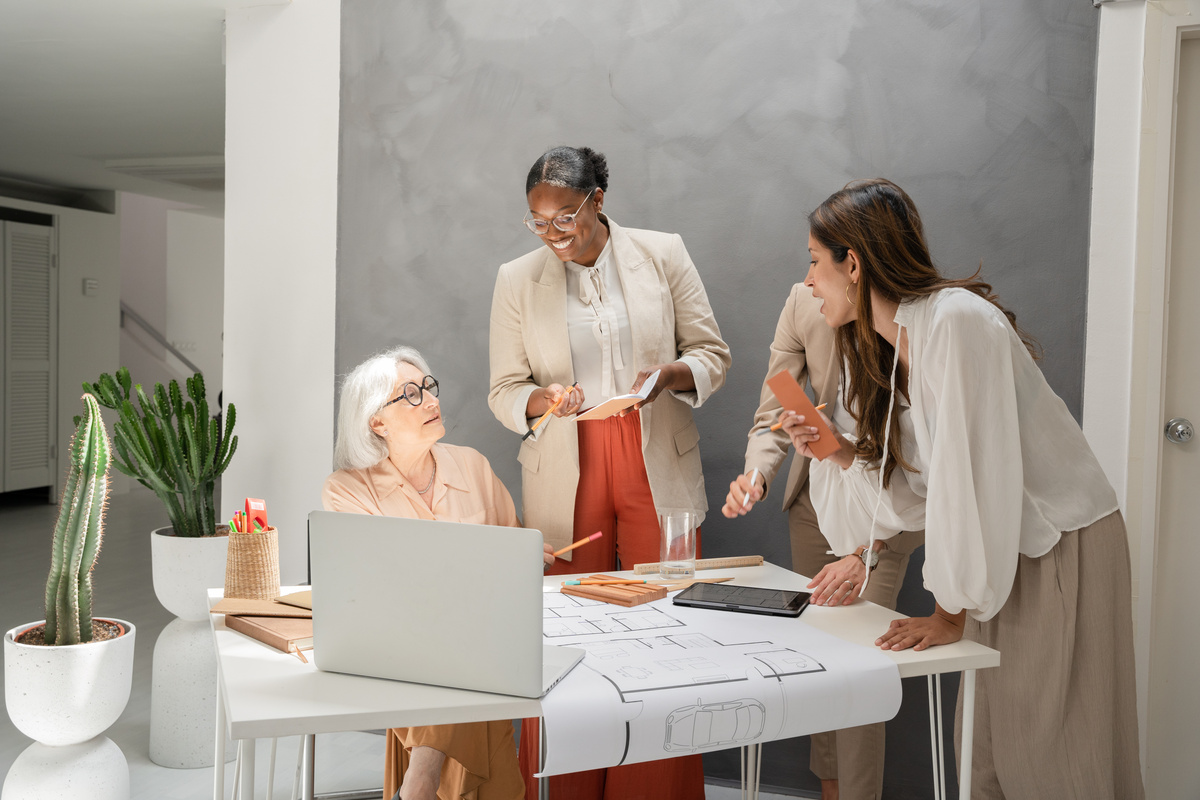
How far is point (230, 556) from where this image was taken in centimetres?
182

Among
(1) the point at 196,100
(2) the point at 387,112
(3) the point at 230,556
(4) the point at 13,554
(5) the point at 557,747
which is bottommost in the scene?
(4) the point at 13,554

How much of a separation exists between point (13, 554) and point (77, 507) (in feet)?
14.6

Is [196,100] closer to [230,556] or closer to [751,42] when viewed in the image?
[751,42]

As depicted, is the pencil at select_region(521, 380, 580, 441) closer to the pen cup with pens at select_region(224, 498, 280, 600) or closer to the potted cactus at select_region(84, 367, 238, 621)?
the pen cup with pens at select_region(224, 498, 280, 600)

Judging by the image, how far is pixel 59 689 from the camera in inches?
94.7

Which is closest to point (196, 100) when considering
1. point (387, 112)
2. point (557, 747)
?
point (387, 112)

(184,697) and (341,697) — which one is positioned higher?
(341,697)

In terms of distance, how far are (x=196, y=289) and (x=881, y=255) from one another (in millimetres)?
10701

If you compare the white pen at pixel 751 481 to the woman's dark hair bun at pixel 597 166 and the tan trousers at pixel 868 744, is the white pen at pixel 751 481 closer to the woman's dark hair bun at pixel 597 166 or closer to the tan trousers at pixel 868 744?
the tan trousers at pixel 868 744

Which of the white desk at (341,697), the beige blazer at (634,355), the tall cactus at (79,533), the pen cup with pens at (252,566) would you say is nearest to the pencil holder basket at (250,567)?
the pen cup with pens at (252,566)

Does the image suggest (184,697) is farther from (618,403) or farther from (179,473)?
(618,403)

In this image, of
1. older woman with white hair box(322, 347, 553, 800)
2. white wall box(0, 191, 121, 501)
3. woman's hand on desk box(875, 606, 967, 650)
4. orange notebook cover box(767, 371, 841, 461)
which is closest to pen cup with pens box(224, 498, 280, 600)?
older woman with white hair box(322, 347, 553, 800)

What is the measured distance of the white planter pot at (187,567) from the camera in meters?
2.98

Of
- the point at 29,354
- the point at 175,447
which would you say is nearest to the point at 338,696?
the point at 175,447
